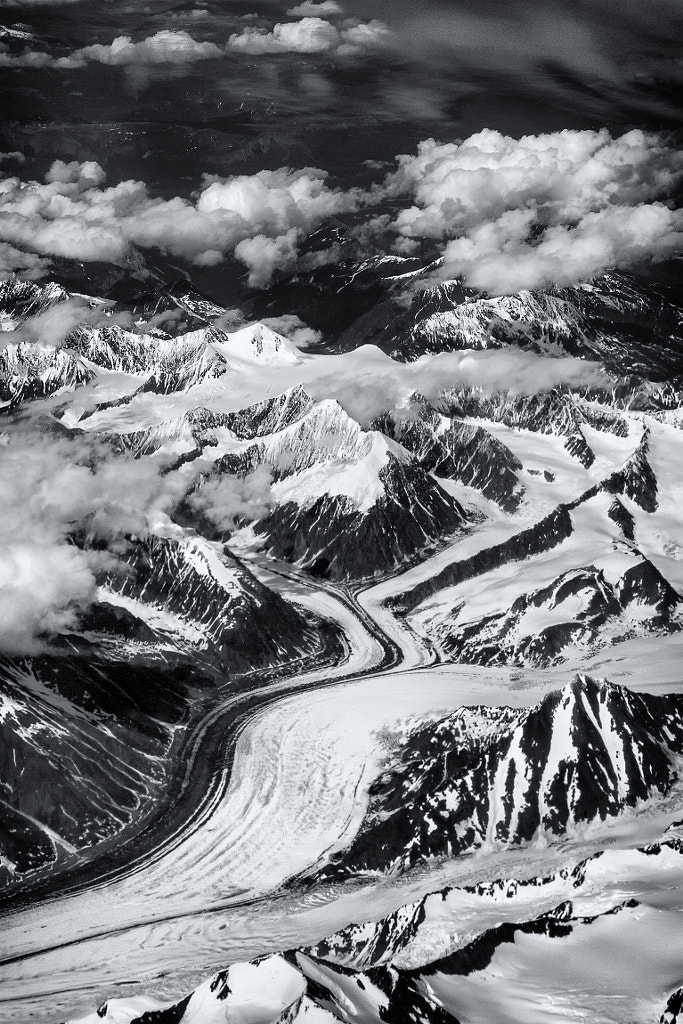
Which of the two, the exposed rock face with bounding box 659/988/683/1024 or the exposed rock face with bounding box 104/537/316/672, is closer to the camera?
the exposed rock face with bounding box 659/988/683/1024

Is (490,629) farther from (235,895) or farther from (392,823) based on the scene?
(235,895)

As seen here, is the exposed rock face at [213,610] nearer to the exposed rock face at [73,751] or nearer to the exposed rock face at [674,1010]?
the exposed rock face at [73,751]

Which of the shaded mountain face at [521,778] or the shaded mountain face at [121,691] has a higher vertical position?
the shaded mountain face at [521,778]

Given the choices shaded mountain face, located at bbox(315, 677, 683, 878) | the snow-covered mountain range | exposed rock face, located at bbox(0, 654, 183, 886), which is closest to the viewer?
the snow-covered mountain range

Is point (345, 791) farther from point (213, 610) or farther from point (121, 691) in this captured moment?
point (213, 610)

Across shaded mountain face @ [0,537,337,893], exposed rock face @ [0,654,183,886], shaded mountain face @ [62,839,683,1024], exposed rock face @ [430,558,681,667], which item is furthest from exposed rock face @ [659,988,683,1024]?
exposed rock face @ [430,558,681,667]

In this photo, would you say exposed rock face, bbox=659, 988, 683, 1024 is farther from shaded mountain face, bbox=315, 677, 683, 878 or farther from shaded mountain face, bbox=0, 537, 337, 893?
shaded mountain face, bbox=0, 537, 337, 893

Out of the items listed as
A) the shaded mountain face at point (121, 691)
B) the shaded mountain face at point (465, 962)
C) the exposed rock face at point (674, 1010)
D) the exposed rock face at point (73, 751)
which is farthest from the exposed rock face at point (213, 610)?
the exposed rock face at point (674, 1010)

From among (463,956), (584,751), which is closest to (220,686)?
(584,751)
